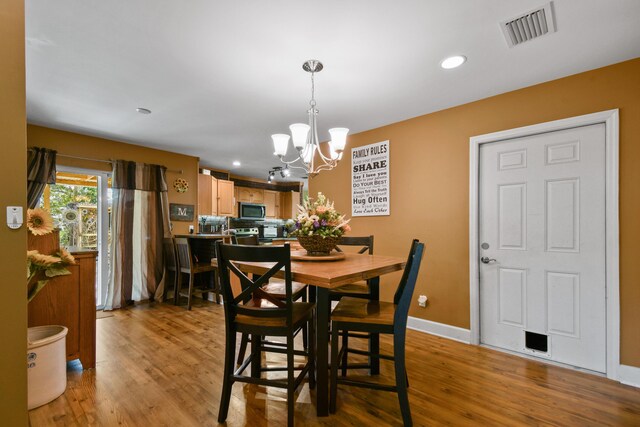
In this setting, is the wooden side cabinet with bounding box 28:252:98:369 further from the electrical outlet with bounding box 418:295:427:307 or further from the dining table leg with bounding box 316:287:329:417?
the electrical outlet with bounding box 418:295:427:307

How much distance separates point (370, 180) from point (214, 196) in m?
3.42

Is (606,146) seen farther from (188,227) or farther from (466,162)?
(188,227)

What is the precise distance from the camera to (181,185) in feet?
15.8

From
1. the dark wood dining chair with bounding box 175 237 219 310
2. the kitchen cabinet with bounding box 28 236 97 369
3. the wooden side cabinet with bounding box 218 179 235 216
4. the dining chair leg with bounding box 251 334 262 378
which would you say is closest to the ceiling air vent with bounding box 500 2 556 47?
the dining chair leg with bounding box 251 334 262 378

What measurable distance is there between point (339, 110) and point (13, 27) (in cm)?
237

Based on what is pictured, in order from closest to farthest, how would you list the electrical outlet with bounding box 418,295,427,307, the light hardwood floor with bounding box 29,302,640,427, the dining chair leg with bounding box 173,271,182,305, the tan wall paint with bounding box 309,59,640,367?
the light hardwood floor with bounding box 29,302,640,427 → the tan wall paint with bounding box 309,59,640,367 → the electrical outlet with bounding box 418,295,427,307 → the dining chair leg with bounding box 173,271,182,305

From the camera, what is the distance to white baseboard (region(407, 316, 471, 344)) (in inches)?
111

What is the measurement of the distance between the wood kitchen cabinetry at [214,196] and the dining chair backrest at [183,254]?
1237mm

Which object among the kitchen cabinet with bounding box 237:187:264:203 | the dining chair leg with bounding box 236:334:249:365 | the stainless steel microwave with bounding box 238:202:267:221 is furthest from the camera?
the kitchen cabinet with bounding box 237:187:264:203

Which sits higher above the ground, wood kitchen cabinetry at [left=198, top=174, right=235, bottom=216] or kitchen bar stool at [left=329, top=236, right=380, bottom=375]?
wood kitchen cabinetry at [left=198, top=174, right=235, bottom=216]

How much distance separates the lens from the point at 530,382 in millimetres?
2115

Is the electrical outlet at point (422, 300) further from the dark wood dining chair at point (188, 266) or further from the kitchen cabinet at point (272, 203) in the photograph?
the kitchen cabinet at point (272, 203)

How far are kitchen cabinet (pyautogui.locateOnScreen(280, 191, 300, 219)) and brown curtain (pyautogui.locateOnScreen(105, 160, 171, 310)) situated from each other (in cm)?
369

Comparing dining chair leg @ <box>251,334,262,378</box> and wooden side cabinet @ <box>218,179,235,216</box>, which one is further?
wooden side cabinet @ <box>218,179,235,216</box>
